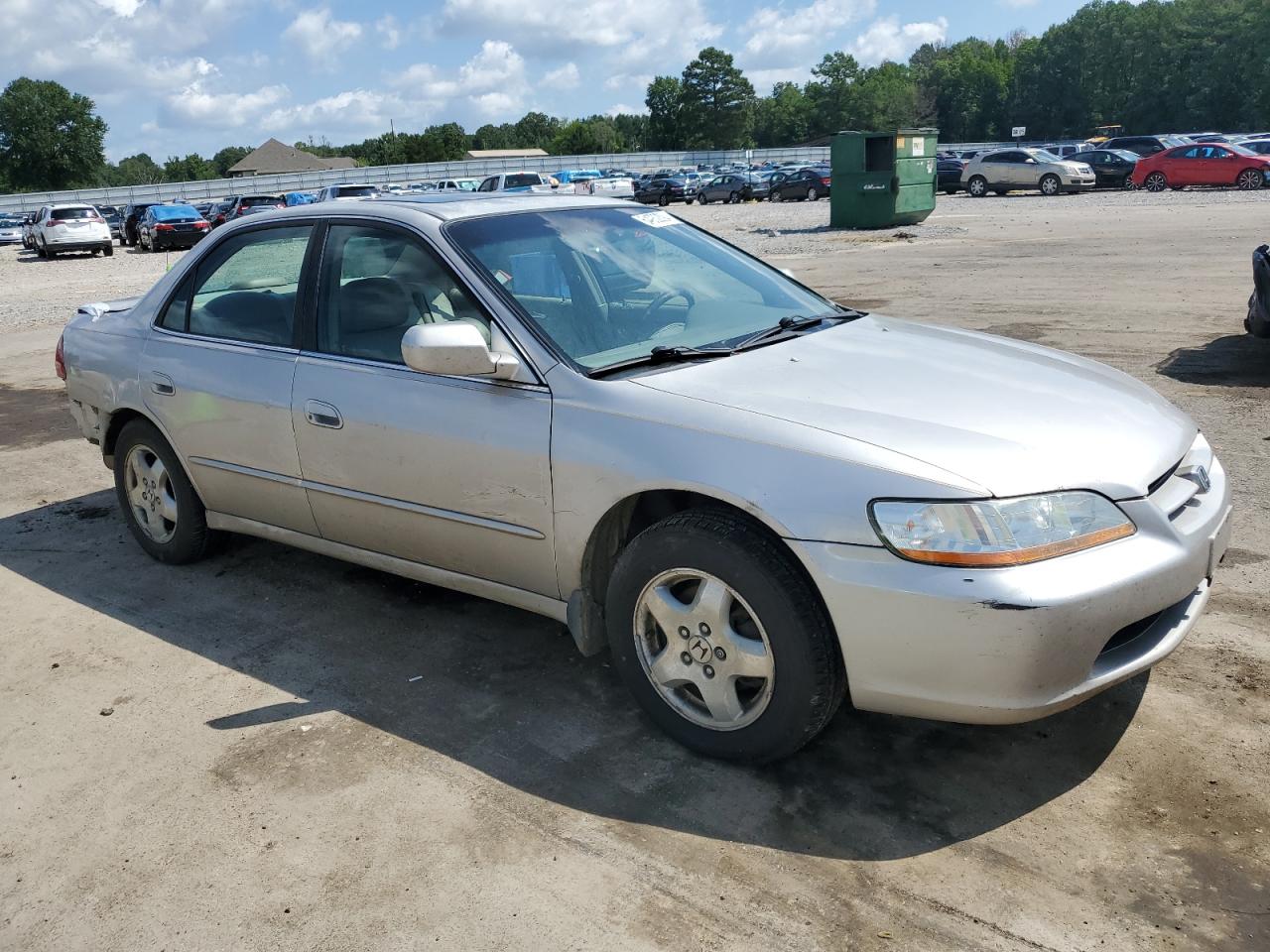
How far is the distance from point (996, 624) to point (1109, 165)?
3771 centimetres

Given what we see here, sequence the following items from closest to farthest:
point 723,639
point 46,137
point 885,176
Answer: point 723,639 → point 885,176 → point 46,137

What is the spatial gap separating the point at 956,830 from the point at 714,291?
215cm

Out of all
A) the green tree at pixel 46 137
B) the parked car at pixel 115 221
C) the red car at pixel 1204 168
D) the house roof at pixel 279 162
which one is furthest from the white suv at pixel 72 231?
the house roof at pixel 279 162

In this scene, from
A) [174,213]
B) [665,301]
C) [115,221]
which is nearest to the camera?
[665,301]

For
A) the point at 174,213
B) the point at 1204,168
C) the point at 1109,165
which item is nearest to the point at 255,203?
the point at 174,213

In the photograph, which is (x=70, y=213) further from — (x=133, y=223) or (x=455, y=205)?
(x=455, y=205)

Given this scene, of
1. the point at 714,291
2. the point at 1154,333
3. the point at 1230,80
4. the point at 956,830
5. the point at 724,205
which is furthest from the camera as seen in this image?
the point at 1230,80

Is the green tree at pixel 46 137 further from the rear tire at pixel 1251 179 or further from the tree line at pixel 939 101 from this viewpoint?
the rear tire at pixel 1251 179

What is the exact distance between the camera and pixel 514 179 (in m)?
35.9

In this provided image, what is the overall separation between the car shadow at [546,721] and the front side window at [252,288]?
117cm

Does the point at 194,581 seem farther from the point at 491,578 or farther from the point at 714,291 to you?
the point at 714,291

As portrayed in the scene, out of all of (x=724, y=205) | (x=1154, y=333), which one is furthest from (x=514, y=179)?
(x=1154, y=333)

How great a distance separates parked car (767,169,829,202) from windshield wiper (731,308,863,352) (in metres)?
39.5

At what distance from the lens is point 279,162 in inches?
4584
